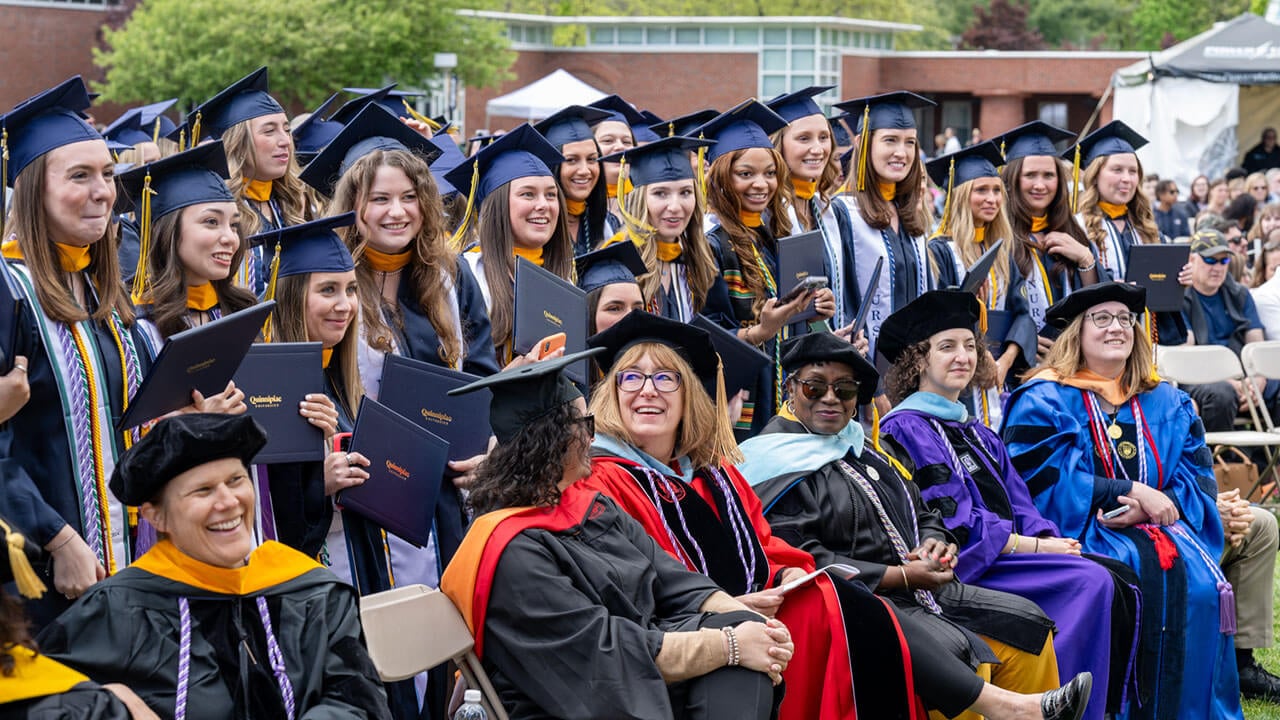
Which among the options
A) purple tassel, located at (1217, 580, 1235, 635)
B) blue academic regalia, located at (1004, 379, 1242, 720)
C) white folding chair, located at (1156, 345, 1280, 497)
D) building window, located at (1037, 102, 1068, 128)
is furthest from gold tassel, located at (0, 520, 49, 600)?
building window, located at (1037, 102, 1068, 128)

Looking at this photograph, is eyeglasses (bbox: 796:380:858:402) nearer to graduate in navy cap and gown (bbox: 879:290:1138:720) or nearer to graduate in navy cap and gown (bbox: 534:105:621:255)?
graduate in navy cap and gown (bbox: 879:290:1138:720)

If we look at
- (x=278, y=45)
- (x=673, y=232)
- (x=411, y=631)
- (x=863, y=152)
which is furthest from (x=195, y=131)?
(x=278, y=45)

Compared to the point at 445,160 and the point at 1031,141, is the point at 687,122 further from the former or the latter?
the point at 1031,141

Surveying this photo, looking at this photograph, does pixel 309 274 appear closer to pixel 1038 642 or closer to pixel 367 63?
pixel 1038 642

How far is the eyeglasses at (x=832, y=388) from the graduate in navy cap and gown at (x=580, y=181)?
193 cm

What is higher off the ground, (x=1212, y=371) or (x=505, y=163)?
(x=505, y=163)

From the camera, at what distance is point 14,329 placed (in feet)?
12.0

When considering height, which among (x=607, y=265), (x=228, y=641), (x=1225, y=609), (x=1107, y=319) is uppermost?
(x=607, y=265)

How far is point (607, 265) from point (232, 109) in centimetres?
228

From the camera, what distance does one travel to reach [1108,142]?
8195 millimetres

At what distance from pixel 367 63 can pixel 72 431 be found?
87.6 ft

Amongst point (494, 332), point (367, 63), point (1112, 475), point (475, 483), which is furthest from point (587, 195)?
point (367, 63)

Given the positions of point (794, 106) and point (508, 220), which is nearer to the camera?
point (508, 220)

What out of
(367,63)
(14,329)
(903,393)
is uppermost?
(367,63)
